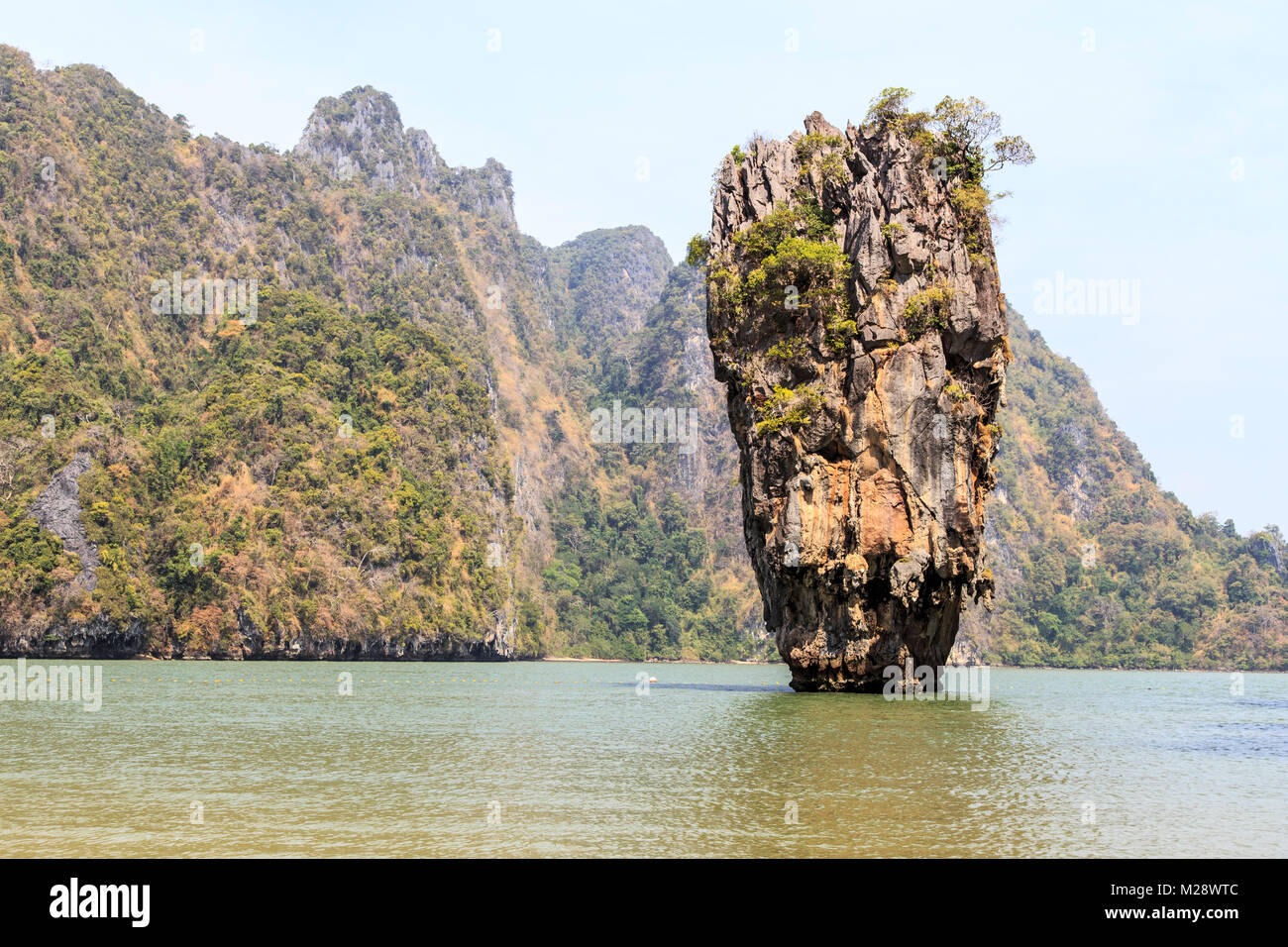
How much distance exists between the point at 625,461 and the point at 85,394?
95.9 meters

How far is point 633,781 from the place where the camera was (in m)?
19.5

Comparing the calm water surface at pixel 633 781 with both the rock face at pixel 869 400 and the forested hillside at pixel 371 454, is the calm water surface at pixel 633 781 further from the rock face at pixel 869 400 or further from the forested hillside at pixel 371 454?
the forested hillside at pixel 371 454

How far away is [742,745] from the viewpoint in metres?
24.7

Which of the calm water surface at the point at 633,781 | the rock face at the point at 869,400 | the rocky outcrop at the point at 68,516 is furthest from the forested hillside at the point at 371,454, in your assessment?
the rock face at the point at 869,400

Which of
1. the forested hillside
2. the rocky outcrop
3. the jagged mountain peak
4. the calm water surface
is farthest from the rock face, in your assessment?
the jagged mountain peak

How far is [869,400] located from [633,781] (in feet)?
69.7

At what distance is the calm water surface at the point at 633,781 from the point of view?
14.4 meters

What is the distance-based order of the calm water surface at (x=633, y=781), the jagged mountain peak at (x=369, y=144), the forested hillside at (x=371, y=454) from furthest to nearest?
the jagged mountain peak at (x=369, y=144) → the forested hillside at (x=371, y=454) → the calm water surface at (x=633, y=781)

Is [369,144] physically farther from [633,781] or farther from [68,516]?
[633,781]

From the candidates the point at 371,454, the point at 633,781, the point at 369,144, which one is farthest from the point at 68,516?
the point at 369,144

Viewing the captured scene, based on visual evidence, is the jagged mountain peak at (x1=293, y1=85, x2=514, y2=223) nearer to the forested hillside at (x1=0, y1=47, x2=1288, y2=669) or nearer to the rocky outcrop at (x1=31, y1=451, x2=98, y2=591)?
the forested hillside at (x1=0, y1=47, x2=1288, y2=669)

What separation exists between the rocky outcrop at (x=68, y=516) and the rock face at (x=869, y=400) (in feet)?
163

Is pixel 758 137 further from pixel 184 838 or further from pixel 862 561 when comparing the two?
pixel 184 838
